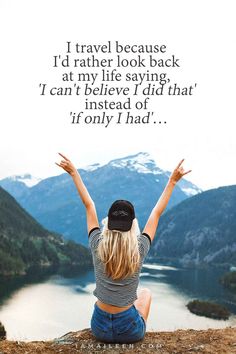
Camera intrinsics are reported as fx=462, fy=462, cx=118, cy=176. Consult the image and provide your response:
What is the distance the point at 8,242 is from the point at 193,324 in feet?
414

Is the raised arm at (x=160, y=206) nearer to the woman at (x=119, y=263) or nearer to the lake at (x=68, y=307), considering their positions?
the woman at (x=119, y=263)

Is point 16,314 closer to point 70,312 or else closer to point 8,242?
point 70,312

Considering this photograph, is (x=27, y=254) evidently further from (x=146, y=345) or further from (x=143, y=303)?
(x=143, y=303)

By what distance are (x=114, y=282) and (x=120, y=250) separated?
29.1 inches

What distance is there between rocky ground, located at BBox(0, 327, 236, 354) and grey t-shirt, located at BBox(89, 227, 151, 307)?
1.30m

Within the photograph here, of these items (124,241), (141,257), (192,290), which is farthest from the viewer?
(192,290)

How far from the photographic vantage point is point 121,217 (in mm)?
6422

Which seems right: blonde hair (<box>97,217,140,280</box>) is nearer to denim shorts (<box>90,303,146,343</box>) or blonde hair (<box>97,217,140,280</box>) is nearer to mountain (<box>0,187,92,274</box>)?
denim shorts (<box>90,303,146,343</box>)

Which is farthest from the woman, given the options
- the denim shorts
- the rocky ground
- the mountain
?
the mountain

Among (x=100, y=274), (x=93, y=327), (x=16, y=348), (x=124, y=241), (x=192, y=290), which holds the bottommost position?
(x=192, y=290)

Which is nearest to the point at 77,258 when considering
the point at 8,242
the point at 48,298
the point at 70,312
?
the point at 8,242

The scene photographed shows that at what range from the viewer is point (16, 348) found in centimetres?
914

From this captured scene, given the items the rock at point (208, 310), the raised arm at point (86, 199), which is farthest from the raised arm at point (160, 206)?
the rock at point (208, 310)

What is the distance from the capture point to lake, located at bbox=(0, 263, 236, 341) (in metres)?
54.7
